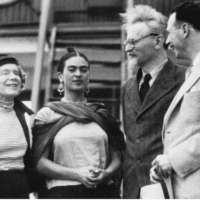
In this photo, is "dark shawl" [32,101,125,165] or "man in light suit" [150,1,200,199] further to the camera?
"dark shawl" [32,101,125,165]

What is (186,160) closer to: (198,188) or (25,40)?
(198,188)

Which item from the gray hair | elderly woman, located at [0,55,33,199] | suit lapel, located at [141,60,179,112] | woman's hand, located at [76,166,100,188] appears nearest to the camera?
elderly woman, located at [0,55,33,199]

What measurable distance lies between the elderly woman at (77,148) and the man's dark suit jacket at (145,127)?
0.46ft

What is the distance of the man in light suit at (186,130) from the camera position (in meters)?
2.92

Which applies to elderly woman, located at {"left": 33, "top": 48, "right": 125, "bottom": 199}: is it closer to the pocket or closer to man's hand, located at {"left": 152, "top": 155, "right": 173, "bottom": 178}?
man's hand, located at {"left": 152, "top": 155, "right": 173, "bottom": 178}

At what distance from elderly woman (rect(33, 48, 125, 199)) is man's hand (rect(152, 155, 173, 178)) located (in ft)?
2.70

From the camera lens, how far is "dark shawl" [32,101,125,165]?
12.6 ft

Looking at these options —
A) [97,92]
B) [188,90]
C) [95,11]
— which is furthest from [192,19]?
[95,11]

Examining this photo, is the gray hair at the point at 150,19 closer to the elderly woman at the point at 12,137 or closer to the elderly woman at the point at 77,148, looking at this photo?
the elderly woman at the point at 77,148

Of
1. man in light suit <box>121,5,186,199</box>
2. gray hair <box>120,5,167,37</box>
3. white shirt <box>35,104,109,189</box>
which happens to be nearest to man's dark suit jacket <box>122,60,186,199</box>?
man in light suit <box>121,5,186,199</box>

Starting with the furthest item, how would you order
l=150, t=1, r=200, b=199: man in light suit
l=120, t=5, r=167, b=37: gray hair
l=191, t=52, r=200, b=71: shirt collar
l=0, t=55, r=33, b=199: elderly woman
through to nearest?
1. l=120, t=5, r=167, b=37: gray hair
2. l=0, t=55, r=33, b=199: elderly woman
3. l=191, t=52, r=200, b=71: shirt collar
4. l=150, t=1, r=200, b=199: man in light suit

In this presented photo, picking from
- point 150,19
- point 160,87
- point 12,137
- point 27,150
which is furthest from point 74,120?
point 150,19

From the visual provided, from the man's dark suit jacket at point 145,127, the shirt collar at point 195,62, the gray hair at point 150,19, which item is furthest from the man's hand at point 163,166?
the gray hair at point 150,19

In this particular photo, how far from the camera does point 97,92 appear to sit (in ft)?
27.4
